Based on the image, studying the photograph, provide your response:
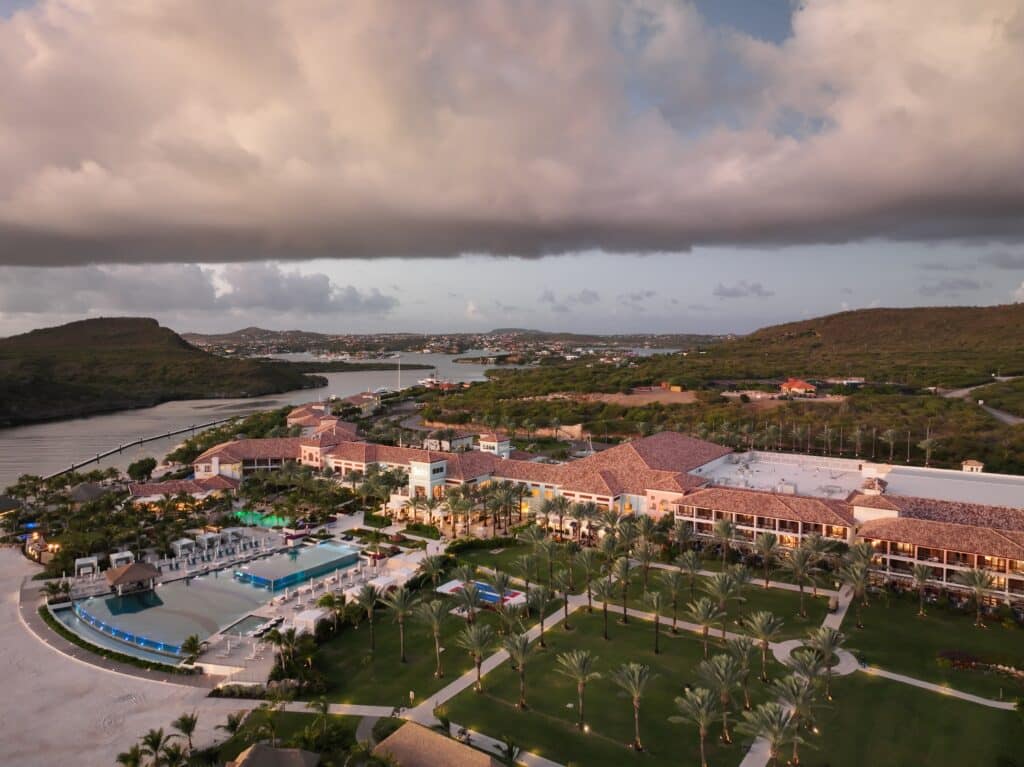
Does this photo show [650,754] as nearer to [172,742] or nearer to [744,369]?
[172,742]

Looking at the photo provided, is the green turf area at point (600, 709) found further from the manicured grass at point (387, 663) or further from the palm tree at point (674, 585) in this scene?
the manicured grass at point (387, 663)

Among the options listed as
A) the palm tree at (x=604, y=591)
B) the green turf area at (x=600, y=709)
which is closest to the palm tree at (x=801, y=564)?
the green turf area at (x=600, y=709)

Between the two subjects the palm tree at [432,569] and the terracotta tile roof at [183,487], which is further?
the terracotta tile roof at [183,487]

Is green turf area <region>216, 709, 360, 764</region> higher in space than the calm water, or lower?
higher

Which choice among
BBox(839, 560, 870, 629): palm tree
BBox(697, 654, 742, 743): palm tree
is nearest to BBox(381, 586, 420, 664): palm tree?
BBox(697, 654, 742, 743): palm tree

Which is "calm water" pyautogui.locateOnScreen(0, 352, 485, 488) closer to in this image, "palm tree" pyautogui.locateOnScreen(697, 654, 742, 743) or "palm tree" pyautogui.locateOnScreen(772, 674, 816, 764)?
"palm tree" pyautogui.locateOnScreen(697, 654, 742, 743)

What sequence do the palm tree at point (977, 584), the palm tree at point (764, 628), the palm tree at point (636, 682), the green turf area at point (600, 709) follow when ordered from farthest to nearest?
the palm tree at point (977, 584) → the palm tree at point (764, 628) → the green turf area at point (600, 709) → the palm tree at point (636, 682)

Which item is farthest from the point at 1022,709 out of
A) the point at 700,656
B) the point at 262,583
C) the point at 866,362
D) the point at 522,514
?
the point at 866,362
